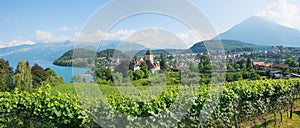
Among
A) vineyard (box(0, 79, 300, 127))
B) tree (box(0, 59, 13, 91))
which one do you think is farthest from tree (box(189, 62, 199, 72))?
tree (box(0, 59, 13, 91))

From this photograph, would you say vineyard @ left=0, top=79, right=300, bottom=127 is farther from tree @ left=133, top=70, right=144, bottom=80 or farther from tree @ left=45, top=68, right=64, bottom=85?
tree @ left=45, top=68, right=64, bottom=85

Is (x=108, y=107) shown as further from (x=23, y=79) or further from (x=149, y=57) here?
(x=23, y=79)

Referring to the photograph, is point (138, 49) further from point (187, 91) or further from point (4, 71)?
point (4, 71)

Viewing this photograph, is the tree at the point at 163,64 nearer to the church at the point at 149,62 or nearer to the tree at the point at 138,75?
the church at the point at 149,62

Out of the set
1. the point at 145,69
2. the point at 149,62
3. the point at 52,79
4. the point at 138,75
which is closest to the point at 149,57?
the point at 149,62

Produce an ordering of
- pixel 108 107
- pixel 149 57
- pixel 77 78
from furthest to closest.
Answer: pixel 149 57
pixel 108 107
pixel 77 78

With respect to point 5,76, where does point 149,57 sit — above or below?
above

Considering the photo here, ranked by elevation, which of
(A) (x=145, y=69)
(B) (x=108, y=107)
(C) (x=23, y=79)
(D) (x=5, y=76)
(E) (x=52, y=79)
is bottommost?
(E) (x=52, y=79)

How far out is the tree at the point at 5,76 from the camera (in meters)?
30.4

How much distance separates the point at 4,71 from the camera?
32562 millimetres

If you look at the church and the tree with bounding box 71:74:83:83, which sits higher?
the church

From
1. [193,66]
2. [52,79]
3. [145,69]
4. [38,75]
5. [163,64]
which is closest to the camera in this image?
[145,69]

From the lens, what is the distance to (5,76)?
32.3m

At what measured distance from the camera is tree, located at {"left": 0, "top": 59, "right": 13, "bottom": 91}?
30.4 meters
